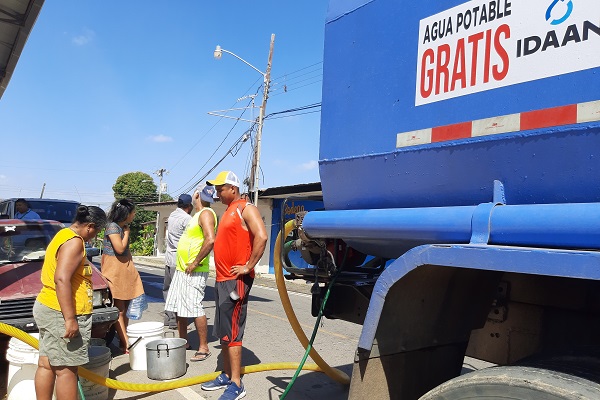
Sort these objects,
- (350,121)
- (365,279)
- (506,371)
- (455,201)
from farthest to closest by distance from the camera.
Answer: (365,279)
(350,121)
(455,201)
(506,371)

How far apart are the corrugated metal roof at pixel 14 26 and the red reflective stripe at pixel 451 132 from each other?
7.02 meters

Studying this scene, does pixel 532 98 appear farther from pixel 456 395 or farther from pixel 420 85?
pixel 456 395

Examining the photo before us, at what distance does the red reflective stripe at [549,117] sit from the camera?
5.33 feet

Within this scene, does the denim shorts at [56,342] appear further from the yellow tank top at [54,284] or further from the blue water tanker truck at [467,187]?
the blue water tanker truck at [467,187]

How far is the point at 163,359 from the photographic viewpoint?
4.74 m

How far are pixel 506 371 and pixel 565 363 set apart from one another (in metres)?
0.23

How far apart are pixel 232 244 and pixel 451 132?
267 centimetres

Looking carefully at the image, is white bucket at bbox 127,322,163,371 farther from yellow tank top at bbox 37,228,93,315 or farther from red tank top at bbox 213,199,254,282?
yellow tank top at bbox 37,228,93,315

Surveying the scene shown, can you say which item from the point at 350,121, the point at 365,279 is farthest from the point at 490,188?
the point at 365,279

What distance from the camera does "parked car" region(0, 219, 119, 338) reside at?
4.79 metres

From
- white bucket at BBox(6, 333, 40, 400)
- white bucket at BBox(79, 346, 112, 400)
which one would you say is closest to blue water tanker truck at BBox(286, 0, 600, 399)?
white bucket at BBox(79, 346, 112, 400)

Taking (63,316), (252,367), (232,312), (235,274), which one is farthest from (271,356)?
(63,316)

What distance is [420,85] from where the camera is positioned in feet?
6.93

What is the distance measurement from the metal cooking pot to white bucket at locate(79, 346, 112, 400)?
587mm
